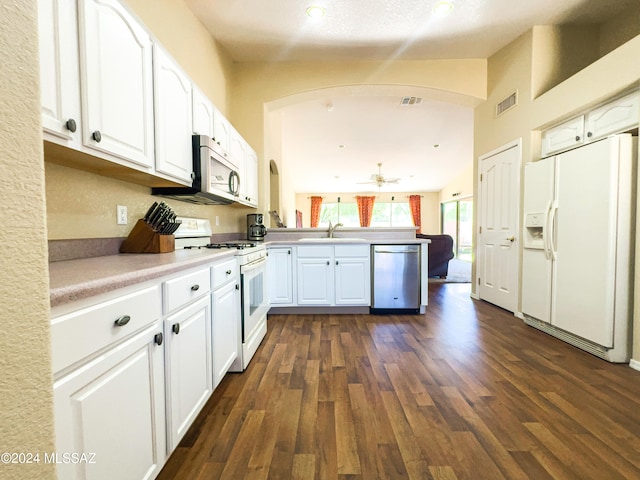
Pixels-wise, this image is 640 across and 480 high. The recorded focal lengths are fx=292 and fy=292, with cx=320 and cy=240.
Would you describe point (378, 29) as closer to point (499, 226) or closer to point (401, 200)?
point (499, 226)

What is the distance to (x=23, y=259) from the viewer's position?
434 millimetres

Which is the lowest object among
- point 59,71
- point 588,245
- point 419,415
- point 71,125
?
point 419,415

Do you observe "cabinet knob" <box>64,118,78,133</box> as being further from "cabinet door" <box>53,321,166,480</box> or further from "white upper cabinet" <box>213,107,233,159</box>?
"white upper cabinet" <box>213,107,233,159</box>

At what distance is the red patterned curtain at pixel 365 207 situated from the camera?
1087 cm

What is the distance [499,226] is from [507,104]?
1.44m

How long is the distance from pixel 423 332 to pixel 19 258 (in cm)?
290

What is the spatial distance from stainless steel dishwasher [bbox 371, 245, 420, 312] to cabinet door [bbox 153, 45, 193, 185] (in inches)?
86.5

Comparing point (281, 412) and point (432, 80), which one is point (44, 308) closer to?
point (281, 412)

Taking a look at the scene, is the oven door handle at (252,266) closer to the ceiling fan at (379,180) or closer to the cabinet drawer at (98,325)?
the cabinet drawer at (98,325)

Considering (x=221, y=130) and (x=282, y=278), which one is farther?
(x=282, y=278)

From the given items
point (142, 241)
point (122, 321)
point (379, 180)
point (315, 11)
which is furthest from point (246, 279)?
point (379, 180)

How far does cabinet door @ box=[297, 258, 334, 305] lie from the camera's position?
3.34 m

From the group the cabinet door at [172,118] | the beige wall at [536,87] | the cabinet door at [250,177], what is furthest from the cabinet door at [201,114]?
the beige wall at [536,87]

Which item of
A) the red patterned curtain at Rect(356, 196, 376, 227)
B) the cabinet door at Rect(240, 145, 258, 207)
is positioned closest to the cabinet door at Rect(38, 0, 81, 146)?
the cabinet door at Rect(240, 145, 258, 207)
